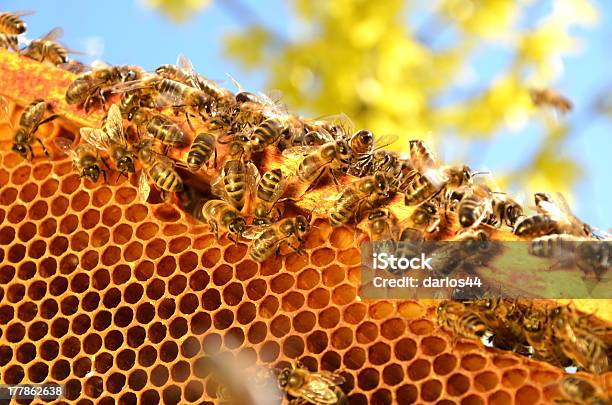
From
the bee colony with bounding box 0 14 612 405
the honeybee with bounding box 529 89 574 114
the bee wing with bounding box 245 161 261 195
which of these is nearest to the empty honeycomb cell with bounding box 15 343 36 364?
the bee colony with bounding box 0 14 612 405

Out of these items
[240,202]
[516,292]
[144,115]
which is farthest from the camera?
[144,115]

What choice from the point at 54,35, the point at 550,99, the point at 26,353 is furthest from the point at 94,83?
the point at 550,99

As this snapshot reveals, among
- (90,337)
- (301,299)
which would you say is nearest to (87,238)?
(90,337)

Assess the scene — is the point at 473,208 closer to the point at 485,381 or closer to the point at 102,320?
the point at 485,381

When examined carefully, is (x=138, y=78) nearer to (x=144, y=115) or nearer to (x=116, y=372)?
(x=144, y=115)

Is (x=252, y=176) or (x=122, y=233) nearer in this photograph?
(x=252, y=176)

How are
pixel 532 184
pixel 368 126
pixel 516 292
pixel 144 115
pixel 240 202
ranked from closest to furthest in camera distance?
pixel 516 292
pixel 240 202
pixel 144 115
pixel 368 126
pixel 532 184

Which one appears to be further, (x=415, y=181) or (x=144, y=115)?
(x=144, y=115)

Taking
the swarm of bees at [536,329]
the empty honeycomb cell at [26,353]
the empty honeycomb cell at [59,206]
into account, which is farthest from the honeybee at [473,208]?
the empty honeycomb cell at [26,353]
